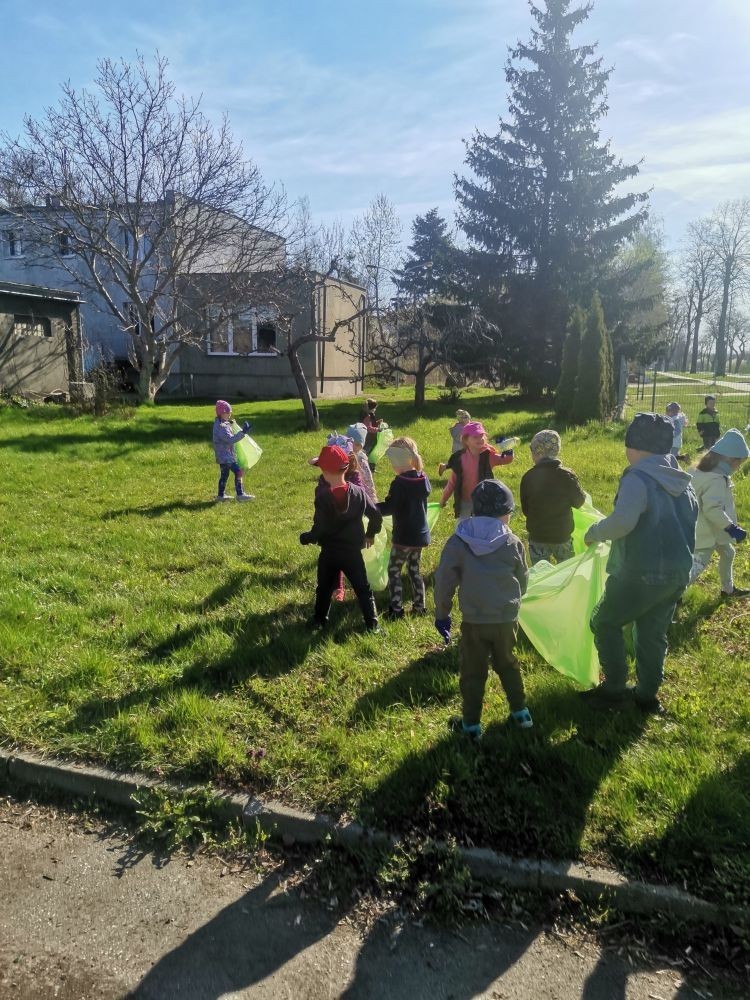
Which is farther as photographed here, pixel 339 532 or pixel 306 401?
pixel 306 401

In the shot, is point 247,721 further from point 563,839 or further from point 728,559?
point 728,559

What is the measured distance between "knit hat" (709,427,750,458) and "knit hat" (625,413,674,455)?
6.92 ft

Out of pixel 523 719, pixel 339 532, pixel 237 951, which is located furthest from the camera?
pixel 339 532

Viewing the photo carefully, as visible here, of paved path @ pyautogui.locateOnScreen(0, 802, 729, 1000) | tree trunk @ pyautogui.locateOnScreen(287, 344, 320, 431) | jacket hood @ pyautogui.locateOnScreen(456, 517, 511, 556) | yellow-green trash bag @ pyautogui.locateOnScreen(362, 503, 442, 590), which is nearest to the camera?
paved path @ pyautogui.locateOnScreen(0, 802, 729, 1000)

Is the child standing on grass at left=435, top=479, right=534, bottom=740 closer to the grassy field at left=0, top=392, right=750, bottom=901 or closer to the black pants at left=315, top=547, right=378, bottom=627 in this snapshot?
the grassy field at left=0, top=392, right=750, bottom=901

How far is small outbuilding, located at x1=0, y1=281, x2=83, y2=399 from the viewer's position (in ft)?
70.5

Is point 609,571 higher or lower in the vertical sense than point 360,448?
lower

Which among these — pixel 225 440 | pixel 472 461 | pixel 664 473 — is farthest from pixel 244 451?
pixel 664 473

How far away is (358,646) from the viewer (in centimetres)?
503

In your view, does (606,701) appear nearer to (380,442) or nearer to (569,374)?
(380,442)

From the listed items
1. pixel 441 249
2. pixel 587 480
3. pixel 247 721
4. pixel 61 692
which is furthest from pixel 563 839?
pixel 441 249

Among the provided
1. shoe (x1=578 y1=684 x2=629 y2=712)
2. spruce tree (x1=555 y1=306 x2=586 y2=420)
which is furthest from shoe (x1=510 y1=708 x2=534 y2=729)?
spruce tree (x1=555 y1=306 x2=586 y2=420)

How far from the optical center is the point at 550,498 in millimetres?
5258

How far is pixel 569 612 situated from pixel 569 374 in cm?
1670
